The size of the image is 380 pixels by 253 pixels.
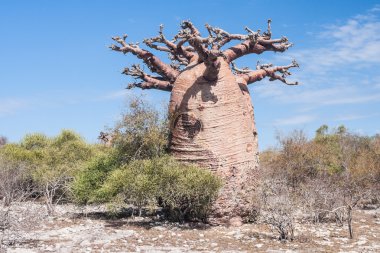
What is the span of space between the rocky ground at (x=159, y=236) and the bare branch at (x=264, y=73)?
4088mm

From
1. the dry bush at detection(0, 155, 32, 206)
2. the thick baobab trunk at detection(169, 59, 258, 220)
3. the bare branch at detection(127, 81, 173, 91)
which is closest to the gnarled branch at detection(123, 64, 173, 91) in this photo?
the bare branch at detection(127, 81, 173, 91)

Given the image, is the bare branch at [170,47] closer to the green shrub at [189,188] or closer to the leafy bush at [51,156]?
the green shrub at [189,188]

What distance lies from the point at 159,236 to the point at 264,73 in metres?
6.12

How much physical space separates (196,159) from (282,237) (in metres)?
2.61

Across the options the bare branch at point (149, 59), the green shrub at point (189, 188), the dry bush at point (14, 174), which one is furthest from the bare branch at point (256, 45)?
the dry bush at point (14, 174)

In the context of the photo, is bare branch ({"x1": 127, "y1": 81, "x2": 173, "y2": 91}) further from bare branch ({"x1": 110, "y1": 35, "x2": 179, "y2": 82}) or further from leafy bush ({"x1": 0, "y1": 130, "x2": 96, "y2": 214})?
leafy bush ({"x1": 0, "y1": 130, "x2": 96, "y2": 214})

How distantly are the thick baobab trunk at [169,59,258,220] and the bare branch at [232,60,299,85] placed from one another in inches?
70.9

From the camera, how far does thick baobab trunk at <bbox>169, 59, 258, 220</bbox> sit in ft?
34.5

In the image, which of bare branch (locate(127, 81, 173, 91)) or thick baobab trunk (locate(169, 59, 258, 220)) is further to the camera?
bare branch (locate(127, 81, 173, 91))

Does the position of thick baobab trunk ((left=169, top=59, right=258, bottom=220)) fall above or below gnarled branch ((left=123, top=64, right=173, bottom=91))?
below

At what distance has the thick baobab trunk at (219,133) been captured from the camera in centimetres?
1052

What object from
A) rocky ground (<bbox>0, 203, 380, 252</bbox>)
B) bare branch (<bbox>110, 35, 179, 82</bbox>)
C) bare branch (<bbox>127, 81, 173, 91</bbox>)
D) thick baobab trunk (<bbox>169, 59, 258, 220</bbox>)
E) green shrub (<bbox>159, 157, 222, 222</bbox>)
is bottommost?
rocky ground (<bbox>0, 203, 380, 252</bbox>)

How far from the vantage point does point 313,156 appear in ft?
62.9

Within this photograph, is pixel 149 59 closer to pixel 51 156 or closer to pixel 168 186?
pixel 168 186
